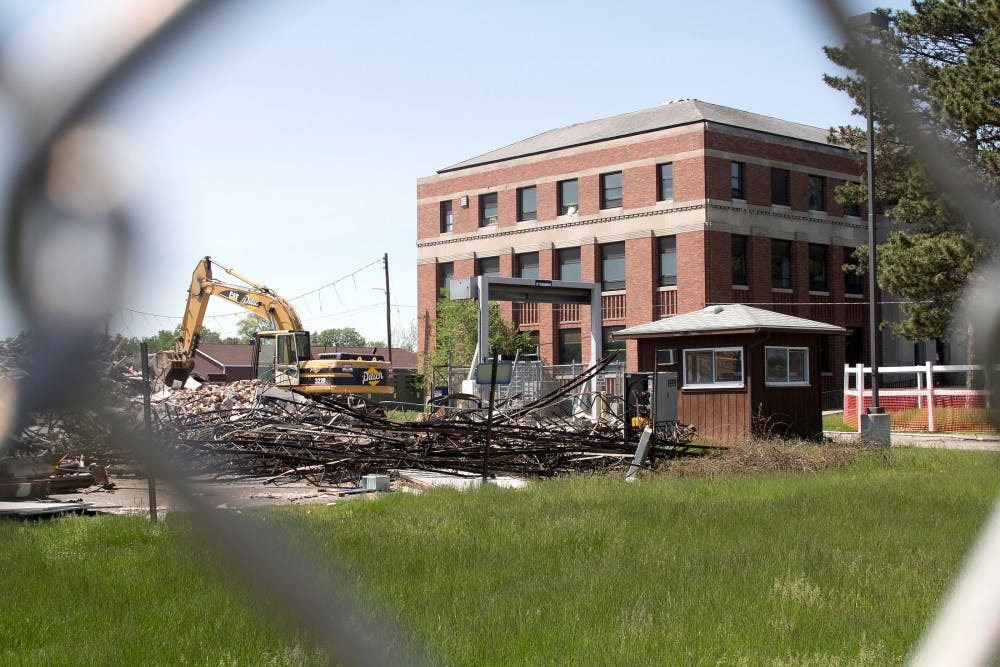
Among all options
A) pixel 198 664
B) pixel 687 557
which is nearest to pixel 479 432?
pixel 687 557

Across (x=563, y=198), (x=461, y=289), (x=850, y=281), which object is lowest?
(x=461, y=289)

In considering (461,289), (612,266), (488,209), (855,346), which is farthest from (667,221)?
(461,289)

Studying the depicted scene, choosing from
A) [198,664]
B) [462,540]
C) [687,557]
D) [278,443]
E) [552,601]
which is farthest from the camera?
[278,443]

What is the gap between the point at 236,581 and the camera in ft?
3.73

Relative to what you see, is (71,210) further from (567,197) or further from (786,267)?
(567,197)

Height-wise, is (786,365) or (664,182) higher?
(664,182)

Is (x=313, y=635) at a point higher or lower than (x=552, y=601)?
higher

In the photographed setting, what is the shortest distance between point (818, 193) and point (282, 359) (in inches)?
1090

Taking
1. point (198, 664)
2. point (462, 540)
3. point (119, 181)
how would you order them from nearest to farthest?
1. point (119, 181)
2. point (198, 664)
3. point (462, 540)

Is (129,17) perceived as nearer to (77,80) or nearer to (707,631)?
(77,80)

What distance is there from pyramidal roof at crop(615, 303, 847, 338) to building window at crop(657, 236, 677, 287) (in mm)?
20795

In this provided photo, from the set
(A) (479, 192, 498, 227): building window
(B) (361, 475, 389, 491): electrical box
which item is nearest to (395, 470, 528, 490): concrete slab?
(B) (361, 475, 389, 491): electrical box

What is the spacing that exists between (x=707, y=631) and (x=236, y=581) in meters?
4.81

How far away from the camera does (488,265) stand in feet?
174
